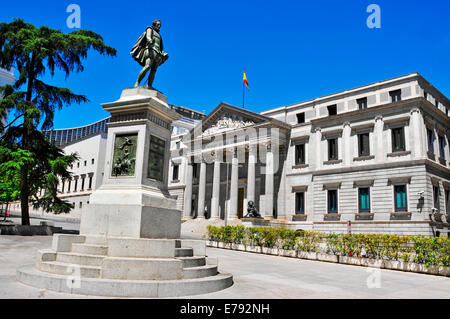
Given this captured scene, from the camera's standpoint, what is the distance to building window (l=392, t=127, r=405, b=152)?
1226 inches

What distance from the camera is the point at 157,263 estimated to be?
268 inches

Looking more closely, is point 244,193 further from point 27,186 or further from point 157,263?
point 157,263

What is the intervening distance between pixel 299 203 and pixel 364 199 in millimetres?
7611

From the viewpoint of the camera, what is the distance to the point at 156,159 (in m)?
9.27

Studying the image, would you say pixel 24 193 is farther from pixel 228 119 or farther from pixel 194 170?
pixel 194 170

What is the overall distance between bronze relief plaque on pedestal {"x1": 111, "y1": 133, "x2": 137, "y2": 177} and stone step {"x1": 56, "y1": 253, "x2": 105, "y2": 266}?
91.5 inches

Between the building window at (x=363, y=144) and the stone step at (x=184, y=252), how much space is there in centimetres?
2866

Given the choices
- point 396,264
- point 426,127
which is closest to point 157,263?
point 396,264

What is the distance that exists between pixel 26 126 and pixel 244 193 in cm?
2953

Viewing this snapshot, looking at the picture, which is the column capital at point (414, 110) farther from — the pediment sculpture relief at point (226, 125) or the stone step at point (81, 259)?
the stone step at point (81, 259)

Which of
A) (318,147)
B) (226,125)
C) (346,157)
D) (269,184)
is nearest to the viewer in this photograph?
(346,157)

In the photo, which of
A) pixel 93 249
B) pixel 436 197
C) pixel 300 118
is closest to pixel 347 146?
pixel 300 118
